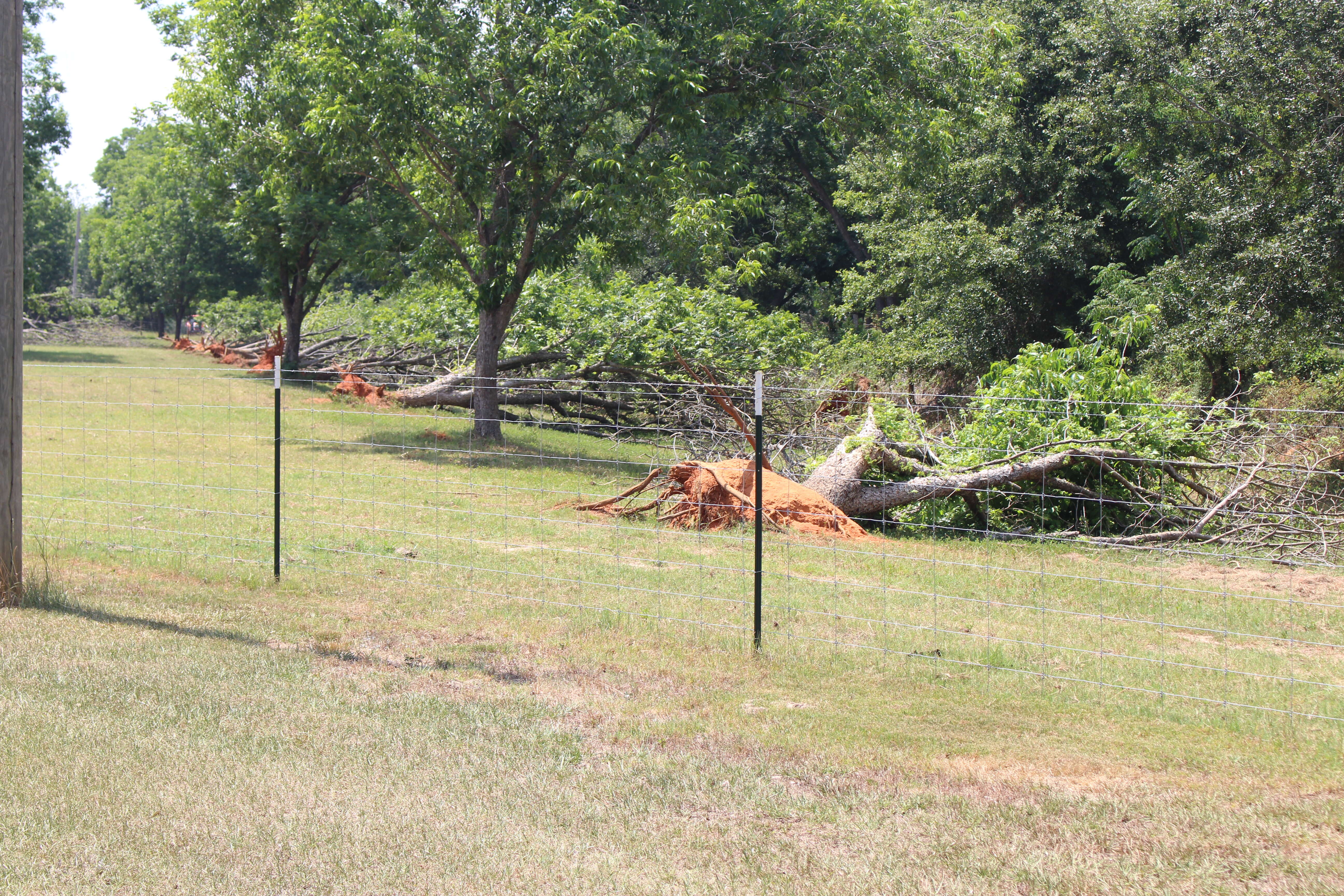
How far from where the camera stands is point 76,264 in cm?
10044

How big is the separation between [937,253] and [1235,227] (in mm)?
9742

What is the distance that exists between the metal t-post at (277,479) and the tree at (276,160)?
11.1 meters

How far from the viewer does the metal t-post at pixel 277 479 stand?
8380mm

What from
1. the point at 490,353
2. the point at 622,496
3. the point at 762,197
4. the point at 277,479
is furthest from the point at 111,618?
the point at 762,197

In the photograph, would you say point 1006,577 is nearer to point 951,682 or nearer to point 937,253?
point 951,682

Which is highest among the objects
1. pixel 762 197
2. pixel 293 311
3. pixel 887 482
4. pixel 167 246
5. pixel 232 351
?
pixel 167 246

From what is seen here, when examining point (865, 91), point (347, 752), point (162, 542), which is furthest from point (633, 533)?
point (865, 91)

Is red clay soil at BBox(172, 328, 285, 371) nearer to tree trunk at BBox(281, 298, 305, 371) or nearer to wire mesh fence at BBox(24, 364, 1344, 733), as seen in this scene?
tree trunk at BBox(281, 298, 305, 371)

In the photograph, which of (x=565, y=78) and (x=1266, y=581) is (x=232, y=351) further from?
(x=1266, y=581)

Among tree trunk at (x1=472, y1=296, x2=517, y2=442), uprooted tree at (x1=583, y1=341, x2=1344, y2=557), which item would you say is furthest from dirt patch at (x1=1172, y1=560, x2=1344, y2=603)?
tree trunk at (x1=472, y1=296, x2=517, y2=442)

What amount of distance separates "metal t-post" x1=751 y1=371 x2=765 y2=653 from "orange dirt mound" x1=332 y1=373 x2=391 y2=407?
17.5 m

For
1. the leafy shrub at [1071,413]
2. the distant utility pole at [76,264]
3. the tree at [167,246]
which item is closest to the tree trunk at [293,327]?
the tree at [167,246]

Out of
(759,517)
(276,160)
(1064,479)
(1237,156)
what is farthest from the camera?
(276,160)

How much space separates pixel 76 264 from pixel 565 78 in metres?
99.5
